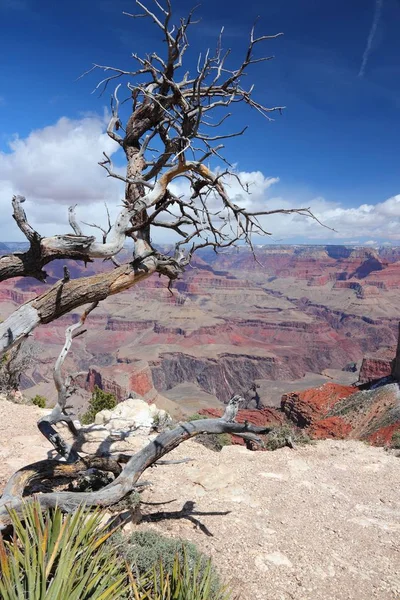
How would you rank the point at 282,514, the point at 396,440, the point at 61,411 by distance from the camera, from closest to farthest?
the point at 61,411, the point at 282,514, the point at 396,440

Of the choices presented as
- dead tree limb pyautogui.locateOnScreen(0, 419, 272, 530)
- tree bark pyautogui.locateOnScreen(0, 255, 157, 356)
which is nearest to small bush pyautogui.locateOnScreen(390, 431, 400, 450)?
dead tree limb pyautogui.locateOnScreen(0, 419, 272, 530)

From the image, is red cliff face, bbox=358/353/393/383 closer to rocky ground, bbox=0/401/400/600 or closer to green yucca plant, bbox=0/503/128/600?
rocky ground, bbox=0/401/400/600

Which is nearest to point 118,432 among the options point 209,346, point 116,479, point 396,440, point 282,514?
point 282,514

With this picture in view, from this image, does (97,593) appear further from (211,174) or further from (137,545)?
(211,174)

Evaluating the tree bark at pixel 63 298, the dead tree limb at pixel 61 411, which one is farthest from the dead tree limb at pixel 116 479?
the tree bark at pixel 63 298

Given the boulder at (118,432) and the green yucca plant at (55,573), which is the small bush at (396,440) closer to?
the boulder at (118,432)

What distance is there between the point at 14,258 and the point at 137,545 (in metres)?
3.57

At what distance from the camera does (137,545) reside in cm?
469

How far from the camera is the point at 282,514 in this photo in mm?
6621

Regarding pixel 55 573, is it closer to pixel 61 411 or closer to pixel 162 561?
pixel 162 561

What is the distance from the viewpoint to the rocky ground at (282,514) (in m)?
4.86

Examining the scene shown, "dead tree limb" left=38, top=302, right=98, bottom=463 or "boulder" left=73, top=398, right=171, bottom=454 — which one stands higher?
"dead tree limb" left=38, top=302, right=98, bottom=463

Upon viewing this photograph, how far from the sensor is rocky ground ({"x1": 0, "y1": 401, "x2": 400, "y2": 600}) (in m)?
4.86

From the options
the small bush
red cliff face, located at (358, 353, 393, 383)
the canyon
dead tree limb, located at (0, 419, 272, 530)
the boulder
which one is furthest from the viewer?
the canyon
